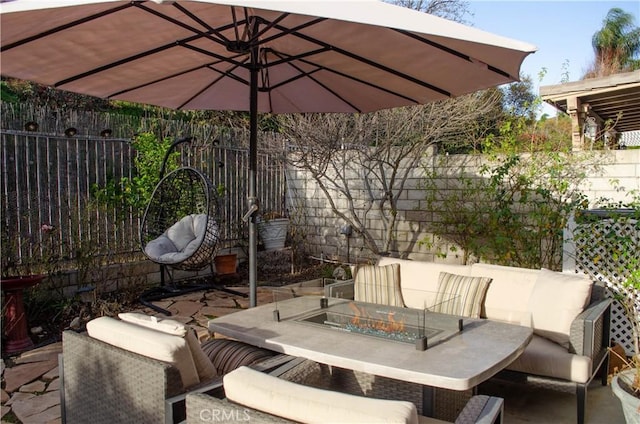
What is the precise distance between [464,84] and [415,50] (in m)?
0.61

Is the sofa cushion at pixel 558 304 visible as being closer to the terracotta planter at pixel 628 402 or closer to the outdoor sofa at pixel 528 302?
the outdoor sofa at pixel 528 302

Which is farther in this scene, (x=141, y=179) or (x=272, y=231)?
(x=272, y=231)

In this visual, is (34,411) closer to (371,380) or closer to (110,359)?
(110,359)

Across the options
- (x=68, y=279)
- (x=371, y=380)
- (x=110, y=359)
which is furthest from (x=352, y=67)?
(x=68, y=279)

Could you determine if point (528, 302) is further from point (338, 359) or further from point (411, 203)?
point (411, 203)

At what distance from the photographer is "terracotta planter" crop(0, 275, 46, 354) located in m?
3.91

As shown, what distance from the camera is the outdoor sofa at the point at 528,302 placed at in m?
2.86

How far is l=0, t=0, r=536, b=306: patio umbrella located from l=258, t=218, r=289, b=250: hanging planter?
3227 mm

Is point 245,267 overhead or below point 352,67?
below

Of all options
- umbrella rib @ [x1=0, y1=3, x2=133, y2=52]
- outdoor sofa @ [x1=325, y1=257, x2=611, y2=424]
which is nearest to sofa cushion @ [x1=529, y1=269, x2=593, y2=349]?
outdoor sofa @ [x1=325, y1=257, x2=611, y2=424]

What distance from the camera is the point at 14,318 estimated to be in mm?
3918

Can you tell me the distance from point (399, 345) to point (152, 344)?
112 cm

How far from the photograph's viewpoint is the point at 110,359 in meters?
2.08

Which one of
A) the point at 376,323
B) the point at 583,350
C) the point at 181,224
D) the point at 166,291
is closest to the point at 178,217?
the point at 181,224
